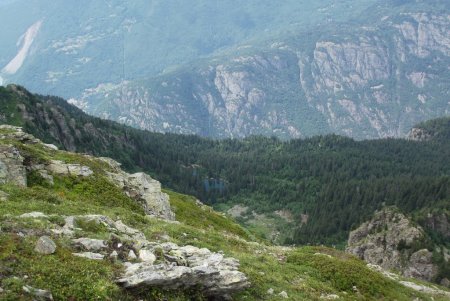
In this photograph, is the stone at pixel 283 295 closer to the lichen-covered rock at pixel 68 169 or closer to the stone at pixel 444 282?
the lichen-covered rock at pixel 68 169

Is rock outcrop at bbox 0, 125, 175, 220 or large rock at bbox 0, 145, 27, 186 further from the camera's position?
rock outcrop at bbox 0, 125, 175, 220

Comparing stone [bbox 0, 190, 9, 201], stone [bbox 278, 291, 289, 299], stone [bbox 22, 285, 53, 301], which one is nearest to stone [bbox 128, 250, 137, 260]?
stone [bbox 22, 285, 53, 301]

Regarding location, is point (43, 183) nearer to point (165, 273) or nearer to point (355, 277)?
point (165, 273)

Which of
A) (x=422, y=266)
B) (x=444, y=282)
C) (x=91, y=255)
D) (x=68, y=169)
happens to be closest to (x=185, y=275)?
(x=91, y=255)

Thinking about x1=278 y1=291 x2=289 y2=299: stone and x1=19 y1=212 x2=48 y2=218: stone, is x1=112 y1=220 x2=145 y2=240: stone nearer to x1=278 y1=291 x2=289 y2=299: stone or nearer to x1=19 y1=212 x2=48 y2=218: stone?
x1=19 y1=212 x2=48 y2=218: stone

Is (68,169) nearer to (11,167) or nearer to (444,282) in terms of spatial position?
(11,167)

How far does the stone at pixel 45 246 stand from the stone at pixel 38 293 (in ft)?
10.8

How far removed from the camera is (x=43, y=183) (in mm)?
44656

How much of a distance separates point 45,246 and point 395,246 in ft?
487

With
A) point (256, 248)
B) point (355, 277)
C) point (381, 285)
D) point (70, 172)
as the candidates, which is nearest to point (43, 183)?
point (70, 172)

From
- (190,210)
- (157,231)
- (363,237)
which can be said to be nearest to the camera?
(157,231)

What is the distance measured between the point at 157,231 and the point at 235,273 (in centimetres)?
1100

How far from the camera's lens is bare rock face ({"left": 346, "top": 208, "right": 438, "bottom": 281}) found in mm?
135625

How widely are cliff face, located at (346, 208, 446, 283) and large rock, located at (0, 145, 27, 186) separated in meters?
105
